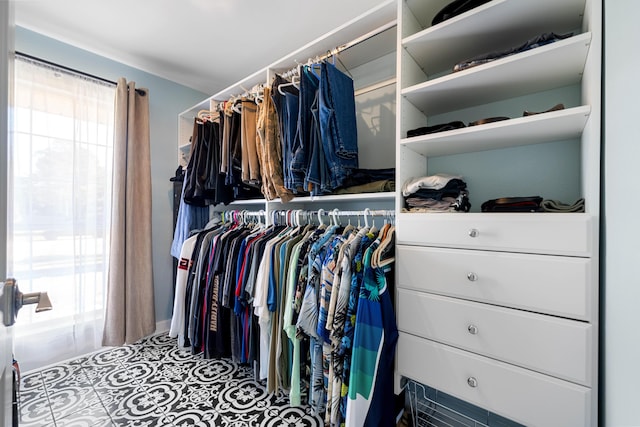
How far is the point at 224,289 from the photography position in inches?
69.3

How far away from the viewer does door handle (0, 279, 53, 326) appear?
0.54m

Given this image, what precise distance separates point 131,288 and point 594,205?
2967 millimetres

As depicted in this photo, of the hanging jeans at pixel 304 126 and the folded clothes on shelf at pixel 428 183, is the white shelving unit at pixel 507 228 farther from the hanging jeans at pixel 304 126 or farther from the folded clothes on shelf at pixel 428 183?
the hanging jeans at pixel 304 126

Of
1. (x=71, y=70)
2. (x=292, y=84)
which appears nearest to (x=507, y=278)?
(x=292, y=84)

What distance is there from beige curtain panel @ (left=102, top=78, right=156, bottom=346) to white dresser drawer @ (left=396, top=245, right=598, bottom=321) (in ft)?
7.40

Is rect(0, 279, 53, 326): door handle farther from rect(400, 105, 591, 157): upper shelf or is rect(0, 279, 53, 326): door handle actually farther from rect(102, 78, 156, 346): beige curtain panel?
rect(102, 78, 156, 346): beige curtain panel

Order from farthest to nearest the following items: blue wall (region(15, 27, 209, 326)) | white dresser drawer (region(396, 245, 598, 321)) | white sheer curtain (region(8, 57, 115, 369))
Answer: blue wall (region(15, 27, 209, 326)) → white sheer curtain (region(8, 57, 115, 369)) → white dresser drawer (region(396, 245, 598, 321))

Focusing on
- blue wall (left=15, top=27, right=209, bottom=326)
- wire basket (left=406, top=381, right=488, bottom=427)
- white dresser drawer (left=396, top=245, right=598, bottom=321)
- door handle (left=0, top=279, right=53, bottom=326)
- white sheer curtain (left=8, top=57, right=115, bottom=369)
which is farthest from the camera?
blue wall (left=15, top=27, right=209, bottom=326)

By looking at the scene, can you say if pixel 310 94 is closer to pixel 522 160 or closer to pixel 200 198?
pixel 522 160

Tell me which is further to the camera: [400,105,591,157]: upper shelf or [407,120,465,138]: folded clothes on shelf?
[407,120,465,138]: folded clothes on shelf

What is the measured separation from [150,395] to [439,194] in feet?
6.98

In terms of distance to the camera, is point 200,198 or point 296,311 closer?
point 296,311

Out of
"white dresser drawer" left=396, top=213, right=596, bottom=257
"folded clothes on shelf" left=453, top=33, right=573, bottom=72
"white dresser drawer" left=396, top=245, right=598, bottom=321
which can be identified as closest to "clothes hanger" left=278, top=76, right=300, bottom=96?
"folded clothes on shelf" left=453, top=33, right=573, bottom=72

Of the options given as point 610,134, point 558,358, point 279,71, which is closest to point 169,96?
point 279,71
